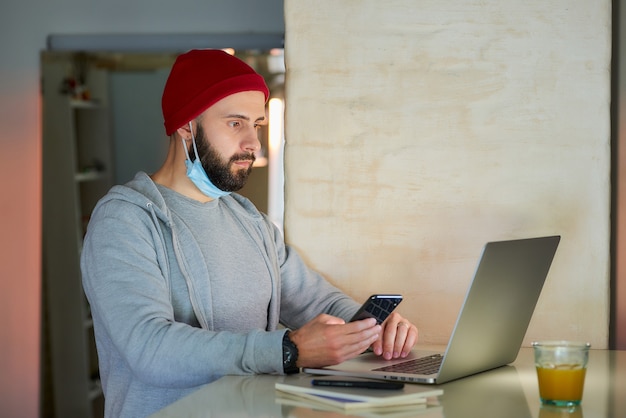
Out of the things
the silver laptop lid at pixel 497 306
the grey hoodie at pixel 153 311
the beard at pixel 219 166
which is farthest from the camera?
the beard at pixel 219 166

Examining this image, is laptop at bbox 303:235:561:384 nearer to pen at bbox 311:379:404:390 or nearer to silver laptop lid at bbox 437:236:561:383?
silver laptop lid at bbox 437:236:561:383

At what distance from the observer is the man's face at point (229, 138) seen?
2.15 m

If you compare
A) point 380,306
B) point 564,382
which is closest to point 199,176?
point 380,306

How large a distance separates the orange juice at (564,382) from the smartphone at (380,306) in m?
→ 0.40

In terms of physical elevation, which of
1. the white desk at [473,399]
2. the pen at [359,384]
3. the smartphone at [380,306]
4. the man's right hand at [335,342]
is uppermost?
the smartphone at [380,306]

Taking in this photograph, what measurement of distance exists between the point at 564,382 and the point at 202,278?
2.96 feet

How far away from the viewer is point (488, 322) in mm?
1577

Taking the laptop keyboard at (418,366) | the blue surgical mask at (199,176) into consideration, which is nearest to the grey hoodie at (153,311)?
the blue surgical mask at (199,176)

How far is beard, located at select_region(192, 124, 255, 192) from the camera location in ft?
7.00

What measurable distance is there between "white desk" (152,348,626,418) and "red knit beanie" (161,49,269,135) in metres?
0.75

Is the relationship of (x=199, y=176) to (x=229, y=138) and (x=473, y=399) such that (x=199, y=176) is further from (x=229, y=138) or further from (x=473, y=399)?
(x=473, y=399)

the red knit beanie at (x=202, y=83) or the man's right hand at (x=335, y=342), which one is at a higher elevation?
the red knit beanie at (x=202, y=83)

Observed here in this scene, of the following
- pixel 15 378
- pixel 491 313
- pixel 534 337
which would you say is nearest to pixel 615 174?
pixel 534 337

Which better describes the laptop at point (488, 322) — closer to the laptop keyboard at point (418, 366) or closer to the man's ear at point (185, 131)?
the laptop keyboard at point (418, 366)
